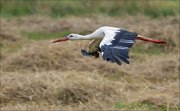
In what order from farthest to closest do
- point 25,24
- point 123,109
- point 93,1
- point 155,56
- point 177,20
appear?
point 93,1, point 25,24, point 177,20, point 155,56, point 123,109

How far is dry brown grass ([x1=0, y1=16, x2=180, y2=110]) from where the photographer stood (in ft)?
23.1

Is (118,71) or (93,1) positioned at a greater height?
(118,71)

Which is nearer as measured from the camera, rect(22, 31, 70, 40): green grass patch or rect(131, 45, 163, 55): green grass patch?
rect(131, 45, 163, 55): green grass patch

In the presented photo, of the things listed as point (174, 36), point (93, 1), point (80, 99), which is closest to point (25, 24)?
point (93, 1)

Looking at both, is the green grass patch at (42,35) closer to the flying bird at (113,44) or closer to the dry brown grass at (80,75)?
the dry brown grass at (80,75)

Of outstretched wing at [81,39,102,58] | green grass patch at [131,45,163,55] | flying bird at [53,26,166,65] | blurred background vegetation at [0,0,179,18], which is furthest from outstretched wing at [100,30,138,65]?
blurred background vegetation at [0,0,179,18]

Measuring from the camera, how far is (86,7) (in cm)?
1381

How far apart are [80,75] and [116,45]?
2.67 metres

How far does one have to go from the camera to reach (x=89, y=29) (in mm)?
11531

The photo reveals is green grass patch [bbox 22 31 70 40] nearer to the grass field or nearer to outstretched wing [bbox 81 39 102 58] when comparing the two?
the grass field

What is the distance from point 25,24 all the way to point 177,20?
2.71m

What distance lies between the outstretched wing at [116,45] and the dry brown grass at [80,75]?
1.73 meters

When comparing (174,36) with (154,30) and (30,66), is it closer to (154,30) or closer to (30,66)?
(154,30)

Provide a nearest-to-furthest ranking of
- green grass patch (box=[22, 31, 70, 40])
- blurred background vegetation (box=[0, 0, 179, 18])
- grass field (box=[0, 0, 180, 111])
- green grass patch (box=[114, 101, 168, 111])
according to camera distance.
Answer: green grass patch (box=[114, 101, 168, 111]), grass field (box=[0, 0, 180, 111]), green grass patch (box=[22, 31, 70, 40]), blurred background vegetation (box=[0, 0, 179, 18])
